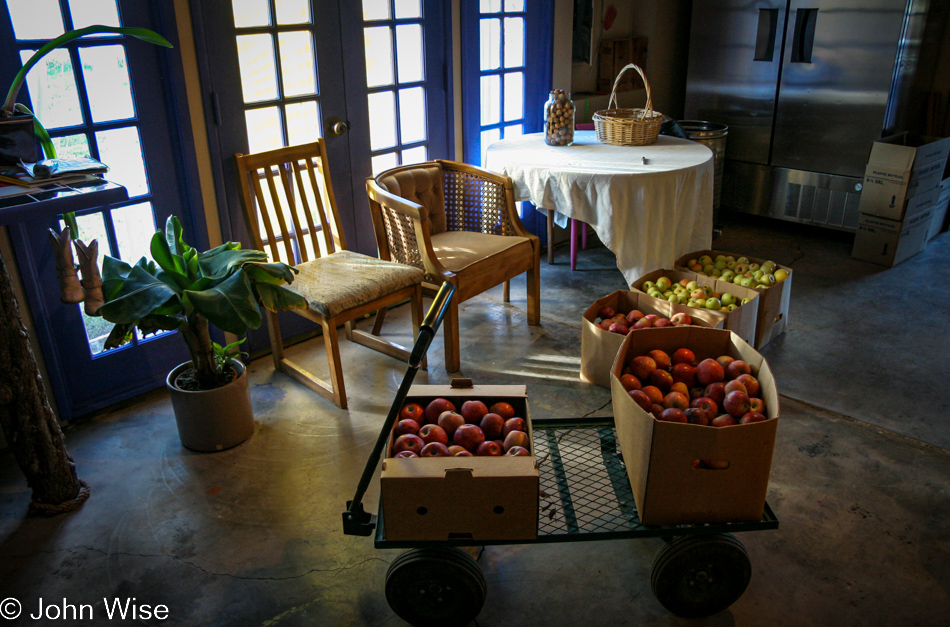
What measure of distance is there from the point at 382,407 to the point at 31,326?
1344 mm

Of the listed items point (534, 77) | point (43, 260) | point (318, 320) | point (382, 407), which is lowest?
point (382, 407)

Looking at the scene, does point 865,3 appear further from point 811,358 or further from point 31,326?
point 31,326

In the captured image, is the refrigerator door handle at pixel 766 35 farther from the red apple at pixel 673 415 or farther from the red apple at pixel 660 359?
the red apple at pixel 673 415

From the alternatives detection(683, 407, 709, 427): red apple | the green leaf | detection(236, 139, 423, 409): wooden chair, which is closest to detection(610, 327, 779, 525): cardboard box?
detection(683, 407, 709, 427): red apple

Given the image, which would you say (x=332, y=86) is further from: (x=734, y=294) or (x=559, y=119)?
(x=734, y=294)

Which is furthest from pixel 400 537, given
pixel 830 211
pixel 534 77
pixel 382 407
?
pixel 830 211

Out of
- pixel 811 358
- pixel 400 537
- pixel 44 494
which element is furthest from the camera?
pixel 811 358

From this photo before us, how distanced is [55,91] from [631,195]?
2.34 metres

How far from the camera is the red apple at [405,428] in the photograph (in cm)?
191

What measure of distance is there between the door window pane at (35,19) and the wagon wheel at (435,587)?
85.3 inches

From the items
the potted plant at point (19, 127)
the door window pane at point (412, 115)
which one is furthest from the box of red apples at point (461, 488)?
the door window pane at point (412, 115)

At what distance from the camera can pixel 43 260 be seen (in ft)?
8.73

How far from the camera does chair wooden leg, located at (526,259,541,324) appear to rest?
3.57 m

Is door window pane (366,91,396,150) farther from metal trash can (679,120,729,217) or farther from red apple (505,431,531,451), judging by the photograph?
red apple (505,431,531,451)
